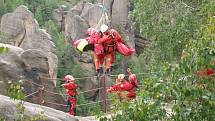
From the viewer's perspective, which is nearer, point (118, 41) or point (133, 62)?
point (118, 41)

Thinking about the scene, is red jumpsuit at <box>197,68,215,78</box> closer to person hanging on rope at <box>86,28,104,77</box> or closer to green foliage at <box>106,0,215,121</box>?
green foliage at <box>106,0,215,121</box>

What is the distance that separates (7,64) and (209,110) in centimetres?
998

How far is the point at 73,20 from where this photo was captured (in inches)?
1339

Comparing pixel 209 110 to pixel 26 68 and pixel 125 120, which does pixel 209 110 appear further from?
pixel 26 68

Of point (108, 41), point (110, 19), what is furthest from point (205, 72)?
point (110, 19)

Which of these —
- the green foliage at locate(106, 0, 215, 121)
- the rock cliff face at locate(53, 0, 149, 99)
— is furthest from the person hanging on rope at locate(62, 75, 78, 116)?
the rock cliff face at locate(53, 0, 149, 99)

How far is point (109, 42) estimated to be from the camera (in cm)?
961

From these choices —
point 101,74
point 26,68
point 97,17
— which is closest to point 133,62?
point 97,17

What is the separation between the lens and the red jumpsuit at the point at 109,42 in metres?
9.51

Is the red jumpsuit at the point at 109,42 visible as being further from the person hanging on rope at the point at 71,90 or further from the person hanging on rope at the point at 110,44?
the person hanging on rope at the point at 71,90

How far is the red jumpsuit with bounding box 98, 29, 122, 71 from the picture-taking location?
9.51 metres

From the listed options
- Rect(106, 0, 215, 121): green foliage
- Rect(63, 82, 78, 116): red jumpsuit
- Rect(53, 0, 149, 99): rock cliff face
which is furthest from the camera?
Rect(53, 0, 149, 99): rock cliff face

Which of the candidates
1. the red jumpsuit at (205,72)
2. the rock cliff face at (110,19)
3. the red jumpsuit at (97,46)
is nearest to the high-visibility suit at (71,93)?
the red jumpsuit at (97,46)

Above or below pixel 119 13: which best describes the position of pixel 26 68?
below
